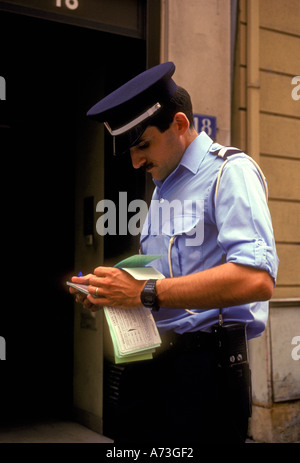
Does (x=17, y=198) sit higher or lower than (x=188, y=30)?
lower

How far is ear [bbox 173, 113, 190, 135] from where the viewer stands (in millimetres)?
1738

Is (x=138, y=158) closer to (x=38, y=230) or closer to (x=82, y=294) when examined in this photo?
(x=82, y=294)

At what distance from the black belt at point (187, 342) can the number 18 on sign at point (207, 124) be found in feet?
9.01

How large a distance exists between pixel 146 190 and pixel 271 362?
5.70 feet

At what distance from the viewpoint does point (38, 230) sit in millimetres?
5465

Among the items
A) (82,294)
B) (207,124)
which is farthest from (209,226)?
(207,124)

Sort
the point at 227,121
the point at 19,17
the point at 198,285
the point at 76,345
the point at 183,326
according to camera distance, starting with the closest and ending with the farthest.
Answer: the point at 198,285 < the point at 183,326 < the point at 19,17 < the point at 227,121 < the point at 76,345

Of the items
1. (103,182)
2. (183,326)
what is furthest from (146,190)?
(183,326)

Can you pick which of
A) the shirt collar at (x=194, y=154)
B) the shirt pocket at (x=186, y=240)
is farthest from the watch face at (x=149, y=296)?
the shirt collar at (x=194, y=154)

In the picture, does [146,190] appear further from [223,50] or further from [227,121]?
[223,50]

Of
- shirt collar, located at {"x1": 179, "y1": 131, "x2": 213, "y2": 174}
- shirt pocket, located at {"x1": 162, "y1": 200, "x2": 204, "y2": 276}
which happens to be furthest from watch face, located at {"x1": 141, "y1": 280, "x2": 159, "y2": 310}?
shirt collar, located at {"x1": 179, "y1": 131, "x2": 213, "y2": 174}

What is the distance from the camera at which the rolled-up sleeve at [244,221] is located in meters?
1.50

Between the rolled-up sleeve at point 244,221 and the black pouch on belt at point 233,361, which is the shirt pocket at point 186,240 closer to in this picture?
the rolled-up sleeve at point 244,221

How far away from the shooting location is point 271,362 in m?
4.48
